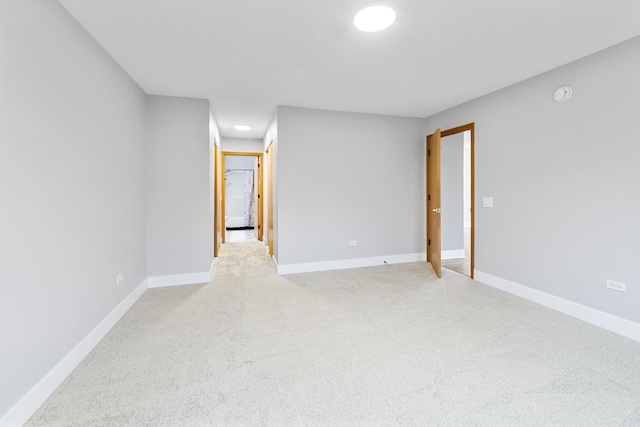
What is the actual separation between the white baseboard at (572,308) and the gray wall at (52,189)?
13.4ft

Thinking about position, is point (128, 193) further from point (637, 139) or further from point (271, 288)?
point (637, 139)

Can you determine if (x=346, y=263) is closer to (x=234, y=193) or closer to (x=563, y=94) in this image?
(x=563, y=94)

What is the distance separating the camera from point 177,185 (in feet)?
11.6

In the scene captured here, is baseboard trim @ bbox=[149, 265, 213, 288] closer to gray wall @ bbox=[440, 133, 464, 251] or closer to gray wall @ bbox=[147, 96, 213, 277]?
gray wall @ bbox=[147, 96, 213, 277]

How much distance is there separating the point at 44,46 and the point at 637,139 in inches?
165

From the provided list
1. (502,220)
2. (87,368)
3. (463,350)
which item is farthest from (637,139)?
(87,368)

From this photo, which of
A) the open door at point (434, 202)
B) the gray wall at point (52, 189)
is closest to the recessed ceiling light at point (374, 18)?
the gray wall at point (52, 189)

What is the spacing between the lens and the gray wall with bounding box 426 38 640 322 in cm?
231

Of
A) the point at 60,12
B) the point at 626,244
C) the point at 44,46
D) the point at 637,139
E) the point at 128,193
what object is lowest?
the point at 626,244

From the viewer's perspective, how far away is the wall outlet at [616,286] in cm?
234

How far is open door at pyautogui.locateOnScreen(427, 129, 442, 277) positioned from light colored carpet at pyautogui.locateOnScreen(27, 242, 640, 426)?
998 mm

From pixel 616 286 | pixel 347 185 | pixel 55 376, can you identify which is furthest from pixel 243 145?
pixel 616 286

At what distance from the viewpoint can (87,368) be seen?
1872mm

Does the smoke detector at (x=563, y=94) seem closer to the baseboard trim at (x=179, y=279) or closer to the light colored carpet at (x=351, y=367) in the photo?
the light colored carpet at (x=351, y=367)
